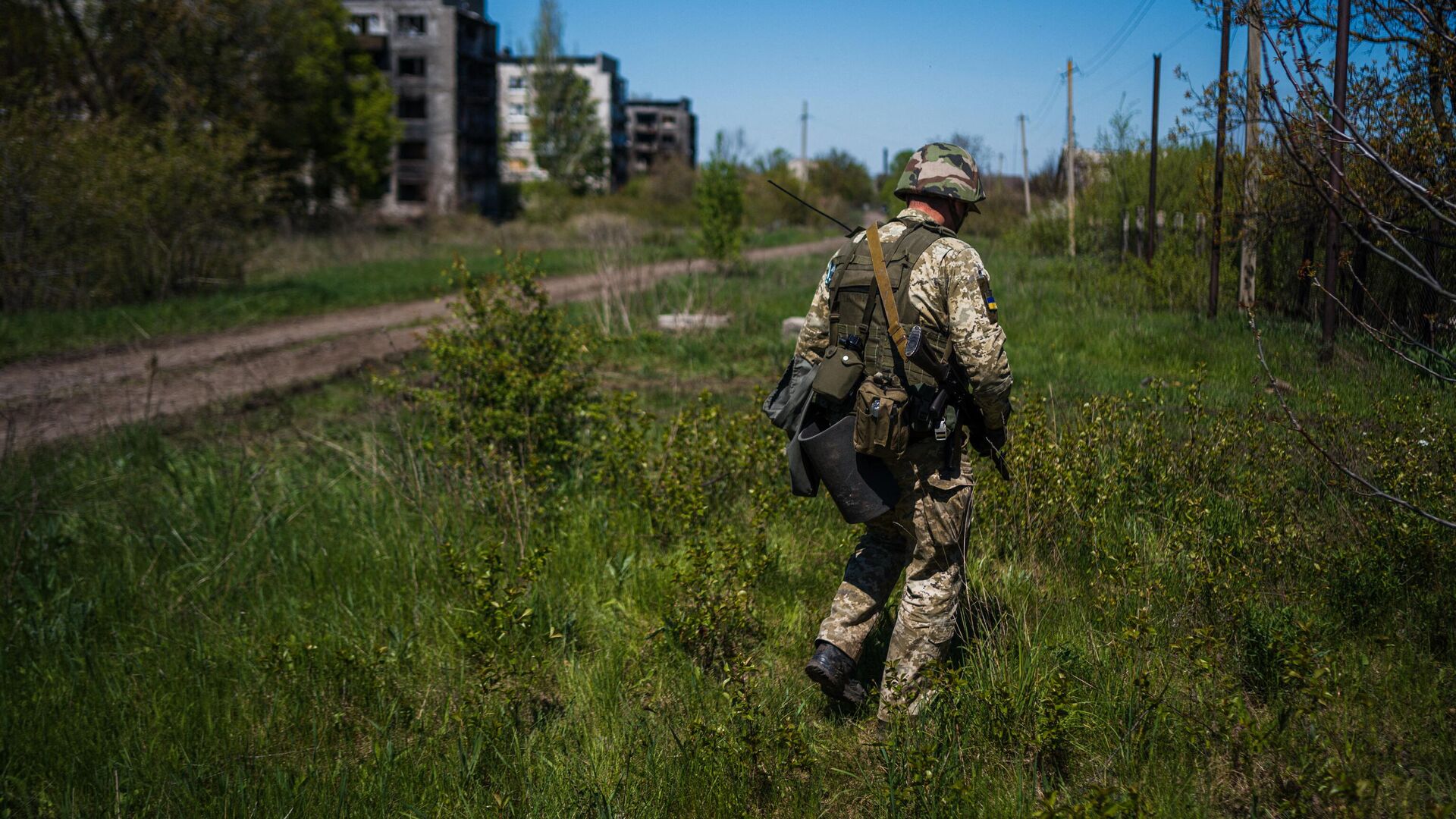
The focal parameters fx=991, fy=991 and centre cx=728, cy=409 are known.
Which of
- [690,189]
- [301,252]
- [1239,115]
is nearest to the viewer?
[1239,115]

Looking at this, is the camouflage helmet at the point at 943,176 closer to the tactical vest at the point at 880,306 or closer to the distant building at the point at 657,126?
the tactical vest at the point at 880,306

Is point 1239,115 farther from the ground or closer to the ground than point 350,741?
farther from the ground

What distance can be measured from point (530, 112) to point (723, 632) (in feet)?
229

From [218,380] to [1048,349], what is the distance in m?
7.99

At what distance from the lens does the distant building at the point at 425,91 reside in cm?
5112

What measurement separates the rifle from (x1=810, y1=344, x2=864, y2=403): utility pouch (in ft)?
0.69

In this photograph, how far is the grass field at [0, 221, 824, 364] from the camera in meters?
11.7

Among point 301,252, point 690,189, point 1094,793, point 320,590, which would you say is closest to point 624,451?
point 320,590

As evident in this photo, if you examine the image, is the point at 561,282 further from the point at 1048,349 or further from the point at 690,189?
the point at 690,189

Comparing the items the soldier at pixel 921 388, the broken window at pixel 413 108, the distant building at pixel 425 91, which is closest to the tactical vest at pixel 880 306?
the soldier at pixel 921 388

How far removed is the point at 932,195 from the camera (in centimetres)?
347

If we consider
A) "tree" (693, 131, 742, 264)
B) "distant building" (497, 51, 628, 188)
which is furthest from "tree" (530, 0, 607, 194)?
"tree" (693, 131, 742, 264)

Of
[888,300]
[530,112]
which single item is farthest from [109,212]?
[530,112]

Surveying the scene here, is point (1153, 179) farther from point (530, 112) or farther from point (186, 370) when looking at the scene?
point (530, 112)
